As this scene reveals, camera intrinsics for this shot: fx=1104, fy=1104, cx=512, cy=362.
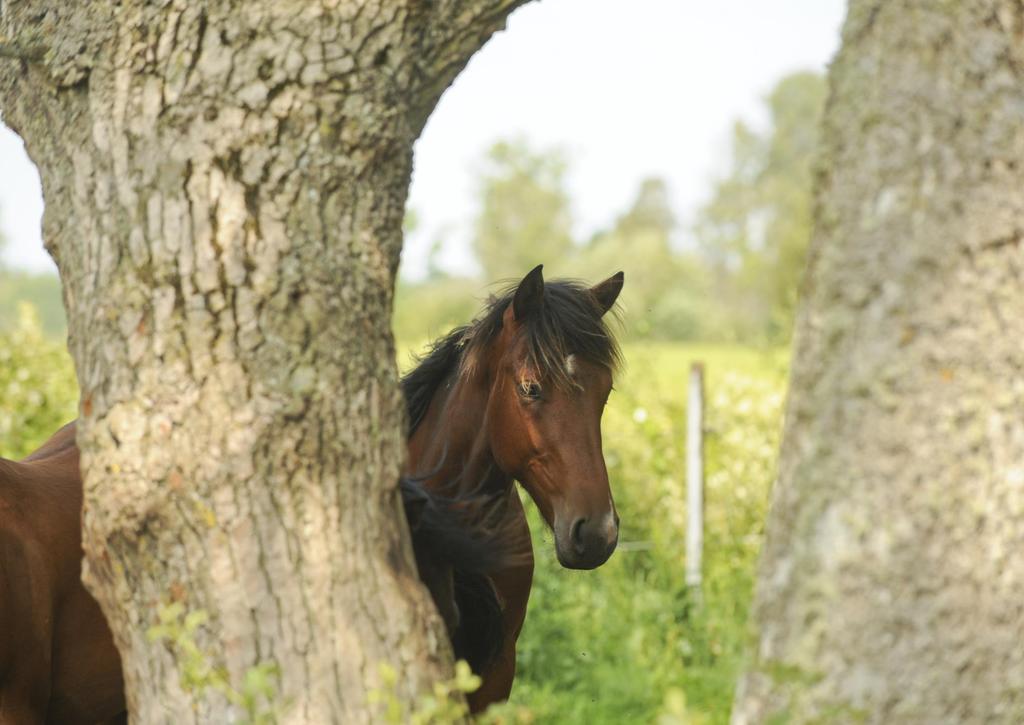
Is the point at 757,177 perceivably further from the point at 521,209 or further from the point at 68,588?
the point at 68,588

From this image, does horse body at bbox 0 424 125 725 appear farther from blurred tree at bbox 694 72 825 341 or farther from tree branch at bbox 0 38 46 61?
blurred tree at bbox 694 72 825 341

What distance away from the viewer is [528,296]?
160 inches

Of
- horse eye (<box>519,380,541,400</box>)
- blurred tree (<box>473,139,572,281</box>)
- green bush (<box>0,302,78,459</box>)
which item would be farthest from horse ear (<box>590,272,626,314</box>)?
blurred tree (<box>473,139,572,281</box>)

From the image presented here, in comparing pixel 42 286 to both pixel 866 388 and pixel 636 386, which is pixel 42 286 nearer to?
pixel 636 386

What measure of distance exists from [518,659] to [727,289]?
2718 inches

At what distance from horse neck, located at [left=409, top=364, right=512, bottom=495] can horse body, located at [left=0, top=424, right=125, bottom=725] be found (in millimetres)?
1225

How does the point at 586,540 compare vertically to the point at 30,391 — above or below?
A: below

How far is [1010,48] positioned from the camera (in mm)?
2369

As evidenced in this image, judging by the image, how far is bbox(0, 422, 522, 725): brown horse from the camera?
11.0ft

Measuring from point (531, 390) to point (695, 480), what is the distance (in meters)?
4.00

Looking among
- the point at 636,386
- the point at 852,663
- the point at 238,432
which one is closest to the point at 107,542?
the point at 238,432

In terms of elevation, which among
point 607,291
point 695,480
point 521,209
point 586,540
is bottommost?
point 586,540

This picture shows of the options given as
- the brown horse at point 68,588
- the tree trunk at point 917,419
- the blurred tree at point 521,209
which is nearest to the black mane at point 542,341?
the brown horse at point 68,588

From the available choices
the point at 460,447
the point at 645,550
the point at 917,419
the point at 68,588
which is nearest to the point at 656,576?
the point at 645,550
